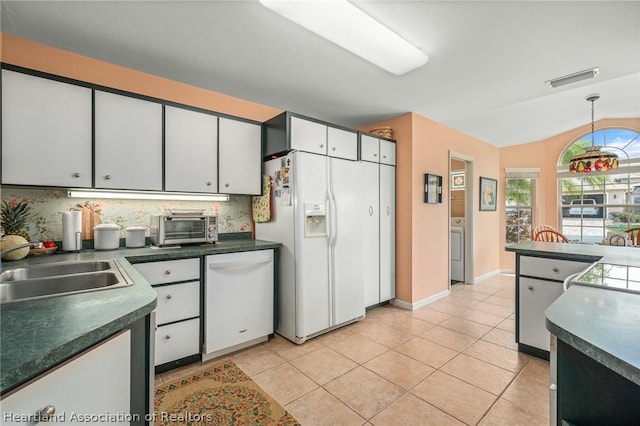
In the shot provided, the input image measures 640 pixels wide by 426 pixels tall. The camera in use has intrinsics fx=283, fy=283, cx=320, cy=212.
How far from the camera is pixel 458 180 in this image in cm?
523

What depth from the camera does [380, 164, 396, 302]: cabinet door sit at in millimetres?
3658

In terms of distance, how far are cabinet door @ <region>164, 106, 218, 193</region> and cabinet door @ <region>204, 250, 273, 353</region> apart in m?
0.72

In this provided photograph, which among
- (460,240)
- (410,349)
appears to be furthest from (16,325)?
(460,240)

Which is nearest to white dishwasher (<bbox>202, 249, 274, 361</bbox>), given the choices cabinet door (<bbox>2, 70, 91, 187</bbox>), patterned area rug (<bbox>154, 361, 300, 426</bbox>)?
patterned area rug (<bbox>154, 361, 300, 426</bbox>)

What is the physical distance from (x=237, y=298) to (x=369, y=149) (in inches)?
89.8

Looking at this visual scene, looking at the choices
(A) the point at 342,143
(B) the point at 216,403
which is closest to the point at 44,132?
(B) the point at 216,403

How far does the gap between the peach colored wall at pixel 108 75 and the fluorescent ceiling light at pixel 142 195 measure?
897 millimetres

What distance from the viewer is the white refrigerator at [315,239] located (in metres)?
2.68

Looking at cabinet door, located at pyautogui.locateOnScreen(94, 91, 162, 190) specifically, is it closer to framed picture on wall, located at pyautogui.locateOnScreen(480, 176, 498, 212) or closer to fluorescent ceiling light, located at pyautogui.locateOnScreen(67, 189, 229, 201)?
fluorescent ceiling light, located at pyautogui.locateOnScreen(67, 189, 229, 201)

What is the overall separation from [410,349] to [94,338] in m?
2.48

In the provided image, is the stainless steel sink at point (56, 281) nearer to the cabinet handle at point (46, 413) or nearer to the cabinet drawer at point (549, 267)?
the cabinet handle at point (46, 413)

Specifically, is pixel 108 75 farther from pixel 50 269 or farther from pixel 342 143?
pixel 342 143

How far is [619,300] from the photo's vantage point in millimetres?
1079

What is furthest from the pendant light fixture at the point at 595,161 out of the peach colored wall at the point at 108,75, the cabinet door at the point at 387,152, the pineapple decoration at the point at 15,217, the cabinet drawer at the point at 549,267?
the pineapple decoration at the point at 15,217
